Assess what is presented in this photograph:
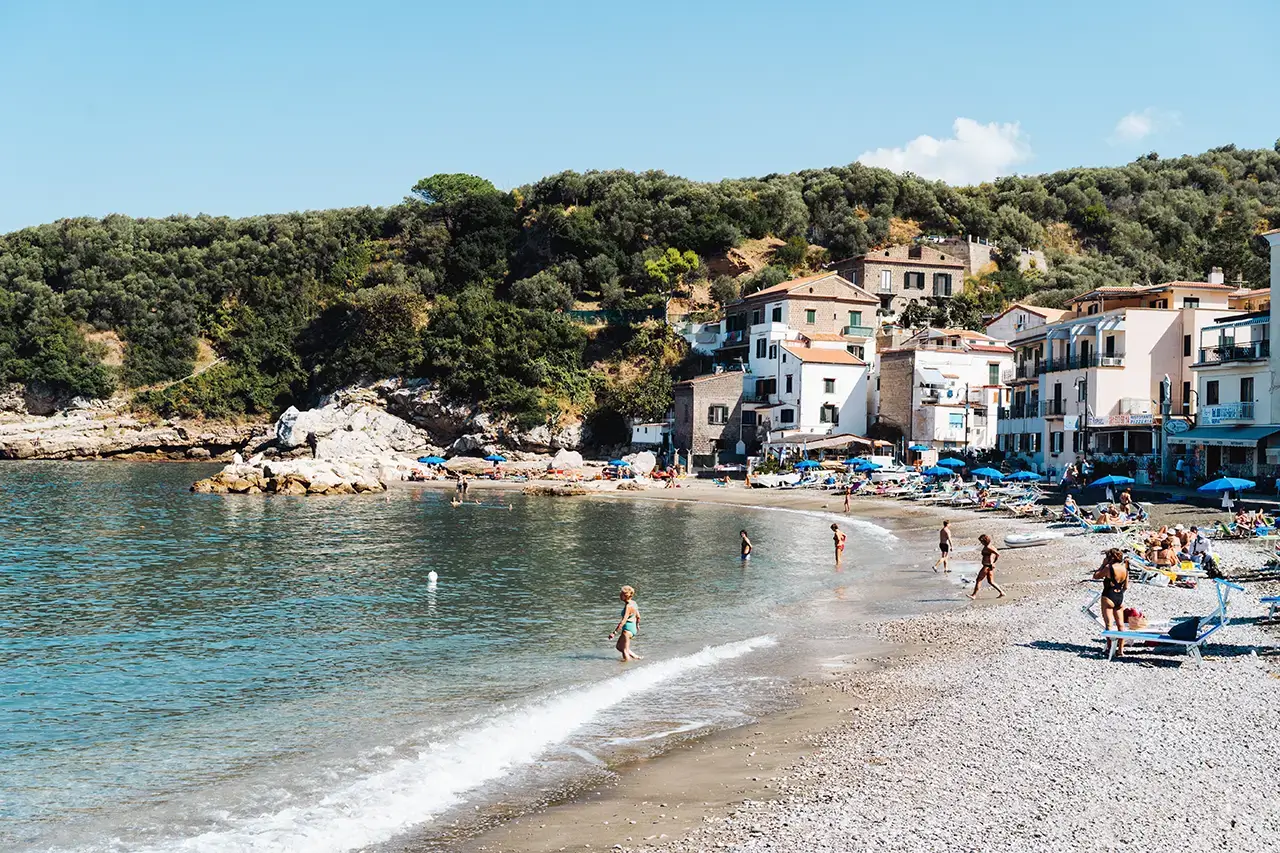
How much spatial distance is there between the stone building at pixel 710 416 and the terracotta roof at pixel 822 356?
18.2 ft

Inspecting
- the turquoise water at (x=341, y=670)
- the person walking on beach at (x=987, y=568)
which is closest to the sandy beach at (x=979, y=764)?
the turquoise water at (x=341, y=670)

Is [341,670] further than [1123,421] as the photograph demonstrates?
No

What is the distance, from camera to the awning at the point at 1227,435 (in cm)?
4378

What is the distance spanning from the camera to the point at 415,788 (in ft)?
41.6

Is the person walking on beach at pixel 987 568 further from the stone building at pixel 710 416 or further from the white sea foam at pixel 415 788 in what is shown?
the stone building at pixel 710 416

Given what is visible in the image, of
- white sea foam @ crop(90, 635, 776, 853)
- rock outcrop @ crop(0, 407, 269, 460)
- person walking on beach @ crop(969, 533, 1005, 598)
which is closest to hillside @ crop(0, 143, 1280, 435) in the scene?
rock outcrop @ crop(0, 407, 269, 460)

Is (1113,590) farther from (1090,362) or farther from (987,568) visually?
(1090,362)

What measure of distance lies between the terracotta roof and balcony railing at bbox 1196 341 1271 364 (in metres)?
28.2

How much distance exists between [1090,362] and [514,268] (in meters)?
69.8

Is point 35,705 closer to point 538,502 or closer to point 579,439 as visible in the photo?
point 538,502

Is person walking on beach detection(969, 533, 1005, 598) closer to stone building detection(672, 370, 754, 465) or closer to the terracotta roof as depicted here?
the terracotta roof

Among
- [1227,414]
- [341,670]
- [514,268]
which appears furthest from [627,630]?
[514,268]

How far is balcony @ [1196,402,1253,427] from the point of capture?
4588 centimetres

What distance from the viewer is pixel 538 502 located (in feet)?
199
